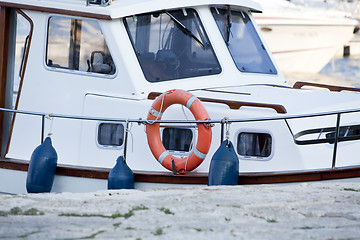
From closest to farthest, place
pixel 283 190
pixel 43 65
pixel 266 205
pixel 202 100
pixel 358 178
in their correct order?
pixel 266 205 → pixel 283 190 → pixel 358 178 → pixel 202 100 → pixel 43 65

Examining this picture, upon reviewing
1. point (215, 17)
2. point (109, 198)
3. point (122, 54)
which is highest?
point (215, 17)

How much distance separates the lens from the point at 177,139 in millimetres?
6219

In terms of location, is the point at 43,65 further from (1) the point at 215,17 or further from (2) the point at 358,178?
(2) the point at 358,178

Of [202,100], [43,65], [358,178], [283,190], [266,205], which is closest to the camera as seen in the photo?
[266,205]

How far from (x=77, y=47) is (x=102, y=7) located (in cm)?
52

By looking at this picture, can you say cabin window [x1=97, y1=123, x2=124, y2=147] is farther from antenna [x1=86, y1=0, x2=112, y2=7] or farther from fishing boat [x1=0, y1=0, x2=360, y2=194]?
antenna [x1=86, y1=0, x2=112, y2=7]

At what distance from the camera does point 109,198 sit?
4777 mm

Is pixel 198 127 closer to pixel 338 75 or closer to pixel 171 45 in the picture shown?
pixel 171 45

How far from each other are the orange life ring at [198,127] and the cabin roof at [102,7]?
1185 mm

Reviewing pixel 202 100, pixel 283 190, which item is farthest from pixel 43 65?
pixel 283 190

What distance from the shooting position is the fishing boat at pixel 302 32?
21.2 m

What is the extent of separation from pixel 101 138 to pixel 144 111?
1.81 ft

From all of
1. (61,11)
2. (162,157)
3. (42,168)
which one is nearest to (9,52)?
(61,11)

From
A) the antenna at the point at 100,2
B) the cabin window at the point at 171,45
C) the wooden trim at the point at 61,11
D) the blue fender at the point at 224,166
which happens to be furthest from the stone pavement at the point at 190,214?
the antenna at the point at 100,2
